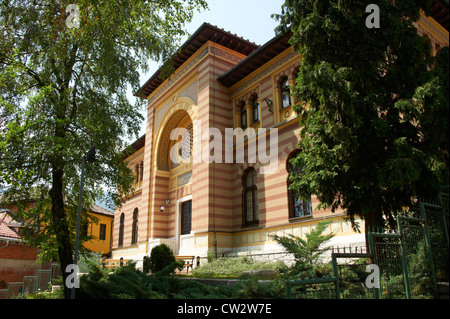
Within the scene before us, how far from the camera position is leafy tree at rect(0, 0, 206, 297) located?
8.85 m

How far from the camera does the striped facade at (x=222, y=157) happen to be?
1416 centimetres

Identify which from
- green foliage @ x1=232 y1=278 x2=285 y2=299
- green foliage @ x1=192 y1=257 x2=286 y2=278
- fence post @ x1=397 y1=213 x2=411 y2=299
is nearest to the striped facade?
green foliage @ x1=192 y1=257 x2=286 y2=278

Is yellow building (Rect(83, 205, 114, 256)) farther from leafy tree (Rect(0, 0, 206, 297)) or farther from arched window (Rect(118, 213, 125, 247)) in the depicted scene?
leafy tree (Rect(0, 0, 206, 297))

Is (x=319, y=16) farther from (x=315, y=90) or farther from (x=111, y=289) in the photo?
(x=111, y=289)

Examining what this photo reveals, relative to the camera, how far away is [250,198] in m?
15.9

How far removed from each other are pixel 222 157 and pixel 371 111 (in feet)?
31.5

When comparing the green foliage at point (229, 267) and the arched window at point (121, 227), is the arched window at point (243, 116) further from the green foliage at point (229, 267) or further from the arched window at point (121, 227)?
the arched window at point (121, 227)

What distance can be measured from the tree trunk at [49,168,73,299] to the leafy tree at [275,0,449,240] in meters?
6.44

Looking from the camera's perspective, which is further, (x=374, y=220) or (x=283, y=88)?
(x=283, y=88)

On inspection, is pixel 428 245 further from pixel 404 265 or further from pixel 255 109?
pixel 255 109

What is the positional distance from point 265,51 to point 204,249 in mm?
9376

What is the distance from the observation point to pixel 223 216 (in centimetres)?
1606

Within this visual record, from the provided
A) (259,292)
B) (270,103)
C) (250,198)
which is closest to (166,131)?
(250,198)

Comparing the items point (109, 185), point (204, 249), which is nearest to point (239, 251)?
point (204, 249)
